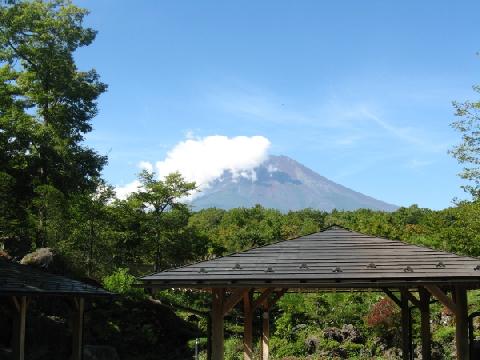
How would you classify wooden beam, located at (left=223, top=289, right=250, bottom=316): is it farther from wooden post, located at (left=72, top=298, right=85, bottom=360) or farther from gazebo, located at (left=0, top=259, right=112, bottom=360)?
wooden post, located at (left=72, top=298, right=85, bottom=360)

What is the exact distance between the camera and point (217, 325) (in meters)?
8.76

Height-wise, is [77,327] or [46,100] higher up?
[46,100]

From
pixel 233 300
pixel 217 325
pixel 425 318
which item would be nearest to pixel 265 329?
pixel 425 318

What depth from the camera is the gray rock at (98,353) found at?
15706 millimetres

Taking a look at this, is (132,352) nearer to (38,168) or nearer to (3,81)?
(38,168)

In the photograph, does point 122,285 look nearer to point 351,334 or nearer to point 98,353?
point 98,353

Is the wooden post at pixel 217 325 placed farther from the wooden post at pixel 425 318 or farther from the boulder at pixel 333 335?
the boulder at pixel 333 335

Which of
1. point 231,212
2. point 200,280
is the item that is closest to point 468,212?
point 200,280

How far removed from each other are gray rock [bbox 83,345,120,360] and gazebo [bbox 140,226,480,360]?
749cm

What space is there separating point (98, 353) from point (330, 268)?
32.6 feet

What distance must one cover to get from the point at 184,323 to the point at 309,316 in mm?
4961

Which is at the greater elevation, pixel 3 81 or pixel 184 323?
pixel 3 81

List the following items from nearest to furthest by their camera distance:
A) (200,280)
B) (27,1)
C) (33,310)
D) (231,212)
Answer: (200,280), (33,310), (27,1), (231,212)

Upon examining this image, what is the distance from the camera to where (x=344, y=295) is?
22781 mm
